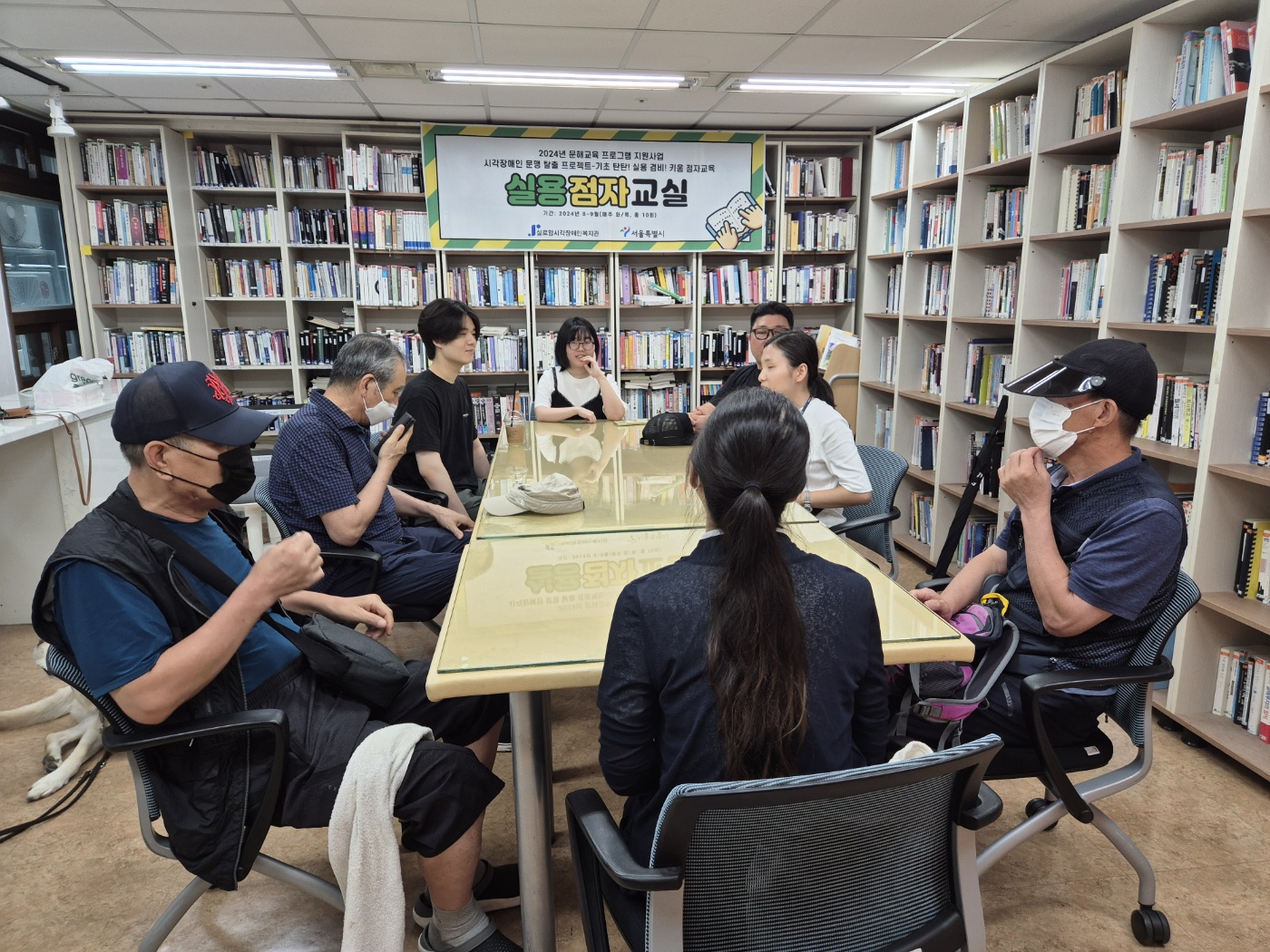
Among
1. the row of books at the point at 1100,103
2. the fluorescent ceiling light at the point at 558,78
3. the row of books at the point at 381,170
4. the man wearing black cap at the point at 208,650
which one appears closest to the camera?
the man wearing black cap at the point at 208,650

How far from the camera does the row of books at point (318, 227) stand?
5.04 metres

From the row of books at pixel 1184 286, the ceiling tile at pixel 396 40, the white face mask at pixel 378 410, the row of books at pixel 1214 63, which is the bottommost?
the white face mask at pixel 378 410

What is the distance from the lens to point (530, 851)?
1.54m

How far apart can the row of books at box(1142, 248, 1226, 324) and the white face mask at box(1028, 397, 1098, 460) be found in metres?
1.27

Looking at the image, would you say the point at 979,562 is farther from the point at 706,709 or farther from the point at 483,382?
the point at 483,382

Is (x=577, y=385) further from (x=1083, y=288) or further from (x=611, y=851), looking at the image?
(x=611, y=851)

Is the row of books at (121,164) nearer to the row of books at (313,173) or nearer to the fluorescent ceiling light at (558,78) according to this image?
the row of books at (313,173)

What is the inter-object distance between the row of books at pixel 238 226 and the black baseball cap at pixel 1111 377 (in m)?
4.76

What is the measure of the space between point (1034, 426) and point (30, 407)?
396 cm

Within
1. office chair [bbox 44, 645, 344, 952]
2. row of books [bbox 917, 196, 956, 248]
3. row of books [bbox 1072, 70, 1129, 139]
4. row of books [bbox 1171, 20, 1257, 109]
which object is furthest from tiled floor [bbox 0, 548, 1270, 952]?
row of books [bbox 917, 196, 956, 248]

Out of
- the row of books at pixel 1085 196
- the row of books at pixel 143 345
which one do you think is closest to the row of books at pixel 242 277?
the row of books at pixel 143 345

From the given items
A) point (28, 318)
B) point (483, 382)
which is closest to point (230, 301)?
point (28, 318)

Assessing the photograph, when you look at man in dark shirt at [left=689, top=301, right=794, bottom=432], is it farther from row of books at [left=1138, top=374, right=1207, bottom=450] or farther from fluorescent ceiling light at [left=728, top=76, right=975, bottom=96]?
row of books at [left=1138, top=374, right=1207, bottom=450]

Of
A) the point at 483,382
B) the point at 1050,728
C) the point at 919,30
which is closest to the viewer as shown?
the point at 1050,728
